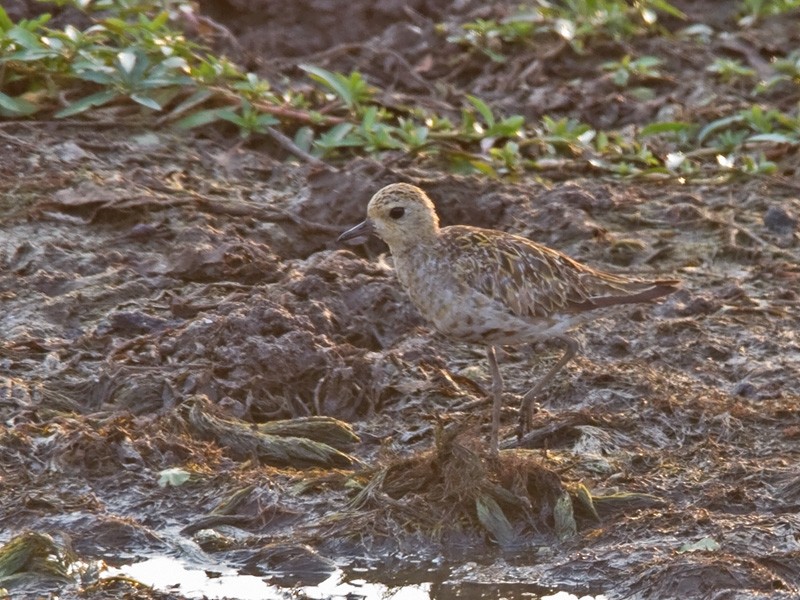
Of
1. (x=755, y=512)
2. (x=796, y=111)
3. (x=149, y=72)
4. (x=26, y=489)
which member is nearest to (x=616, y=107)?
(x=796, y=111)

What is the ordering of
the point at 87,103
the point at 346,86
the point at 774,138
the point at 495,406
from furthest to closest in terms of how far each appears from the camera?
the point at 774,138 → the point at 346,86 → the point at 87,103 → the point at 495,406

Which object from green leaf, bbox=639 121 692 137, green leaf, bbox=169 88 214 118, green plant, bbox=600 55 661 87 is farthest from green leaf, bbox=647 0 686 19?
green leaf, bbox=169 88 214 118

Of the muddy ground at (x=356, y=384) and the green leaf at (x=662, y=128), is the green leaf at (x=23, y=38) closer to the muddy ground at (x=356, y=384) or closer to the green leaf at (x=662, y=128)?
the muddy ground at (x=356, y=384)

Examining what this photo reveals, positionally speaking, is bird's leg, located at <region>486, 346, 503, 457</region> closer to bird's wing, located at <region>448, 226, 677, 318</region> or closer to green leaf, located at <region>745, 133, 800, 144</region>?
bird's wing, located at <region>448, 226, 677, 318</region>

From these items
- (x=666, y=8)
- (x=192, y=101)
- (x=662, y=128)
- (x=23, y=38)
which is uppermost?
(x=23, y=38)

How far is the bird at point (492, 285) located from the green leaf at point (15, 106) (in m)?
3.16

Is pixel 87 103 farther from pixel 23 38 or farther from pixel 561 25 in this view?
pixel 561 25

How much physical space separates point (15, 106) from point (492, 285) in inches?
164

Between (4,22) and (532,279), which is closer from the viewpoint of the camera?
(532,279)

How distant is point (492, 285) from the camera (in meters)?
7.77

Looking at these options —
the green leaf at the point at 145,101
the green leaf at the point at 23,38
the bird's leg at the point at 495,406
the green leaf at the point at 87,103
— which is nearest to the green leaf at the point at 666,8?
the green leaf at the point at 145,101

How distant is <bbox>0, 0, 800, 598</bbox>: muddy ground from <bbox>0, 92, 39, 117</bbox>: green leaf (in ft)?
0.33

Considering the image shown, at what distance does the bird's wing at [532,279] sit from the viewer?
7797 millimetres

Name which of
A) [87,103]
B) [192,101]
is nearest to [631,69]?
[192,101]
